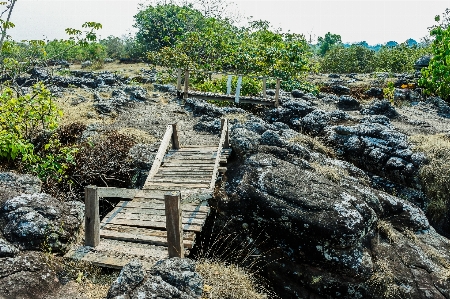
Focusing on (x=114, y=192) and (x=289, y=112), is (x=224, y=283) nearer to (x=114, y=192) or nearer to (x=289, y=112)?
(x=114, y=192)

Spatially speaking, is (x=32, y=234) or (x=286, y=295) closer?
(x=32, y=234)

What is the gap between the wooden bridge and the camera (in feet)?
19.7

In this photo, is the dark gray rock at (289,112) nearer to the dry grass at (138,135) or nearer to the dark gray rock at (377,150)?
the dark gray rock at (377,150)

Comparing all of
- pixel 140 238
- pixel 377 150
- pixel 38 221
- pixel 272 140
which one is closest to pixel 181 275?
pixel 140 238

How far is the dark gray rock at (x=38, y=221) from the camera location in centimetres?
583

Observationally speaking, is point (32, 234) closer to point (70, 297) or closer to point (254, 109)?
point (70, 297)

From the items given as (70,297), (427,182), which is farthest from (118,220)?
(427,182)

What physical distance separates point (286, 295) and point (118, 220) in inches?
160

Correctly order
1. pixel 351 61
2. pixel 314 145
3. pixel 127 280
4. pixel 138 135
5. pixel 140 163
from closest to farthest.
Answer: pixel 127 280 < pixel 140 163 < pixel 314 145 < pixel 138 135 < pixel 351 61

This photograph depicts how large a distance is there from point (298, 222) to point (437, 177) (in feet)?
19.3

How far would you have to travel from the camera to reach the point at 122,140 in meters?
12.1

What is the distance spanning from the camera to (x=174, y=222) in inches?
234

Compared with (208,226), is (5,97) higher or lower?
higher

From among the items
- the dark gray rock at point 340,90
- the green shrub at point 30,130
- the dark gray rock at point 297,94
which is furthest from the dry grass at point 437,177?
the dark gray rock at point 340,90
